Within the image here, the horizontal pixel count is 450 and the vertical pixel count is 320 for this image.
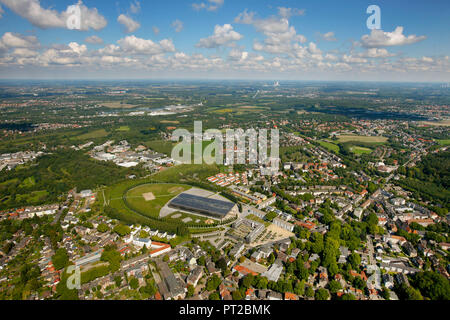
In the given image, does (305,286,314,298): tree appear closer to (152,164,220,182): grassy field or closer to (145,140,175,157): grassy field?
(152,164,220,182): grassy field

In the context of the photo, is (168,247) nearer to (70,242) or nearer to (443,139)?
(70,242)

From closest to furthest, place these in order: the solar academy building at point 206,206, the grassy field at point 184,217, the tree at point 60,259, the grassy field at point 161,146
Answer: the tree at point 60,259 → the grassy field at point 184,217 → the solar academy building at point 206,206 → the grassy field at point 161,146

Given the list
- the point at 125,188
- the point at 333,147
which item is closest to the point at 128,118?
the point at 125,188

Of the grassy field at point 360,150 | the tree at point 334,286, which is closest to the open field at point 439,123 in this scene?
the grassy field at point 360,150

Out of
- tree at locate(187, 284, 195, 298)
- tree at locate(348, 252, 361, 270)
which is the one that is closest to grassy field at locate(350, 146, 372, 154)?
tree at locate(348, 252, 361, 270)

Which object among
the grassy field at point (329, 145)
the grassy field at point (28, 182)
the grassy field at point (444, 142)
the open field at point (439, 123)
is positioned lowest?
the grassy field at point (28, 182)

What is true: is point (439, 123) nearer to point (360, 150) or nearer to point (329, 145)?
point (360, 150)

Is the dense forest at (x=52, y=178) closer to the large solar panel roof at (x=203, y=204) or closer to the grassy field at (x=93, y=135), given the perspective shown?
the large solar panel roof at (x=203, y=204)
